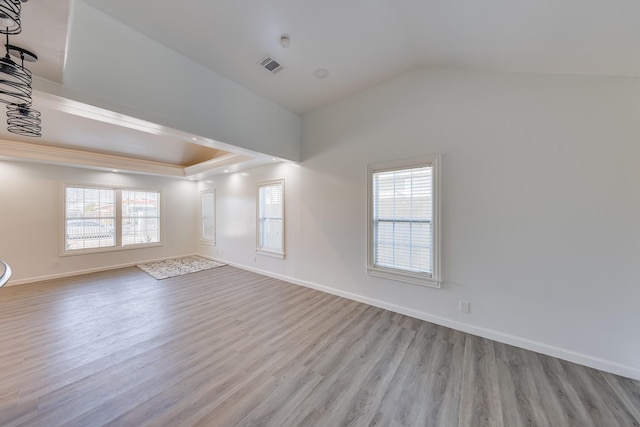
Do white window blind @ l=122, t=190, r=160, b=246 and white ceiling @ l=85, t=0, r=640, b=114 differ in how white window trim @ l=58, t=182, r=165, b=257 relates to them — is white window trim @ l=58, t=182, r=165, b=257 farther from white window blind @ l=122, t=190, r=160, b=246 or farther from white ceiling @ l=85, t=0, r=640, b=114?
white ceiling @ l=85, t=0, r=640, b=114

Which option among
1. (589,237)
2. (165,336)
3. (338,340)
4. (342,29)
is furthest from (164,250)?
(589,237)

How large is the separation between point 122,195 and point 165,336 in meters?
5.30

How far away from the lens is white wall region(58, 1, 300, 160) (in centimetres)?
209

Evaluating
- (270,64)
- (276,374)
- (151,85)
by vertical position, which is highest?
(270,64)

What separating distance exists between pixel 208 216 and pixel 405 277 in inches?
242

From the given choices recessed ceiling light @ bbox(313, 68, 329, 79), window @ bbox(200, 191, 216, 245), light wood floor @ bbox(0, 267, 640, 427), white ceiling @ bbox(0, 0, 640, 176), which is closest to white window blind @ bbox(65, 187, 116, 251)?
window @ bbox(200, 191, 216, 245)

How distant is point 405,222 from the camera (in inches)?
130

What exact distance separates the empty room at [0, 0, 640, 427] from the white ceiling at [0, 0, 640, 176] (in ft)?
0.07

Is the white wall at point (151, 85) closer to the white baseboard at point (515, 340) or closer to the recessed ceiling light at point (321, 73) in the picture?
the recessed ceiling light at point (321, 73)

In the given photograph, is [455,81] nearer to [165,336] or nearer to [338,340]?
[338,340]

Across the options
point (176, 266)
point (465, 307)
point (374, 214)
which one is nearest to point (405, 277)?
point (465, 307)

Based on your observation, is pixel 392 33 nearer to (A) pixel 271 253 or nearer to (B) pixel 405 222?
(B) pixel 405 222

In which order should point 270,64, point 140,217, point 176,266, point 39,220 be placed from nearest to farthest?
point 270,64 → point 39,220 → point 176,266 → point 140,217

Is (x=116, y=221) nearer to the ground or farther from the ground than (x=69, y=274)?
farther from the ground
